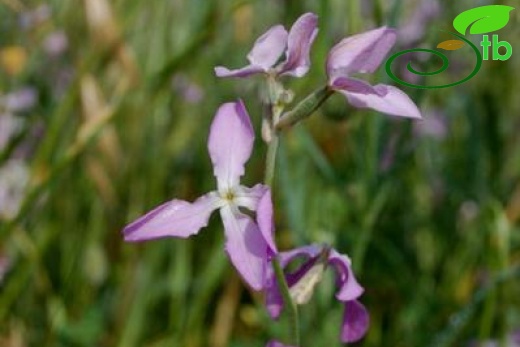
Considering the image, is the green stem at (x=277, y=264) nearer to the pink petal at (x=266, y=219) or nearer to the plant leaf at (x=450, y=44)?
the pink petal at (x=266, y=219)

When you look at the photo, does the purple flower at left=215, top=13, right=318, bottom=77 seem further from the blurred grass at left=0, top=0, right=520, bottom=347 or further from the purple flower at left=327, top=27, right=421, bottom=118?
the blurred grass at left=0, top=0, right=520, bottom=347

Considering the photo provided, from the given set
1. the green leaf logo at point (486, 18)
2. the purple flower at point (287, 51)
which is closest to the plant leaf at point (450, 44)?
the green leaf logo at point (486, 18)

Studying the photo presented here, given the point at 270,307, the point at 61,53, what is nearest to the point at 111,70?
the point at 61,53

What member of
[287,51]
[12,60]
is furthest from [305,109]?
[12,60]

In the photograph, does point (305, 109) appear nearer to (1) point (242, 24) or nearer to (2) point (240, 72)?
(2) point (240, 72)

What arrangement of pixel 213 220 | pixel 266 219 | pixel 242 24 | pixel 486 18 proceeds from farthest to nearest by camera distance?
pixel 242 24
pixel 213 220
pixel 486 18
pixel 266 219

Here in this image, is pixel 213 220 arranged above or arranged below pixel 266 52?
below
